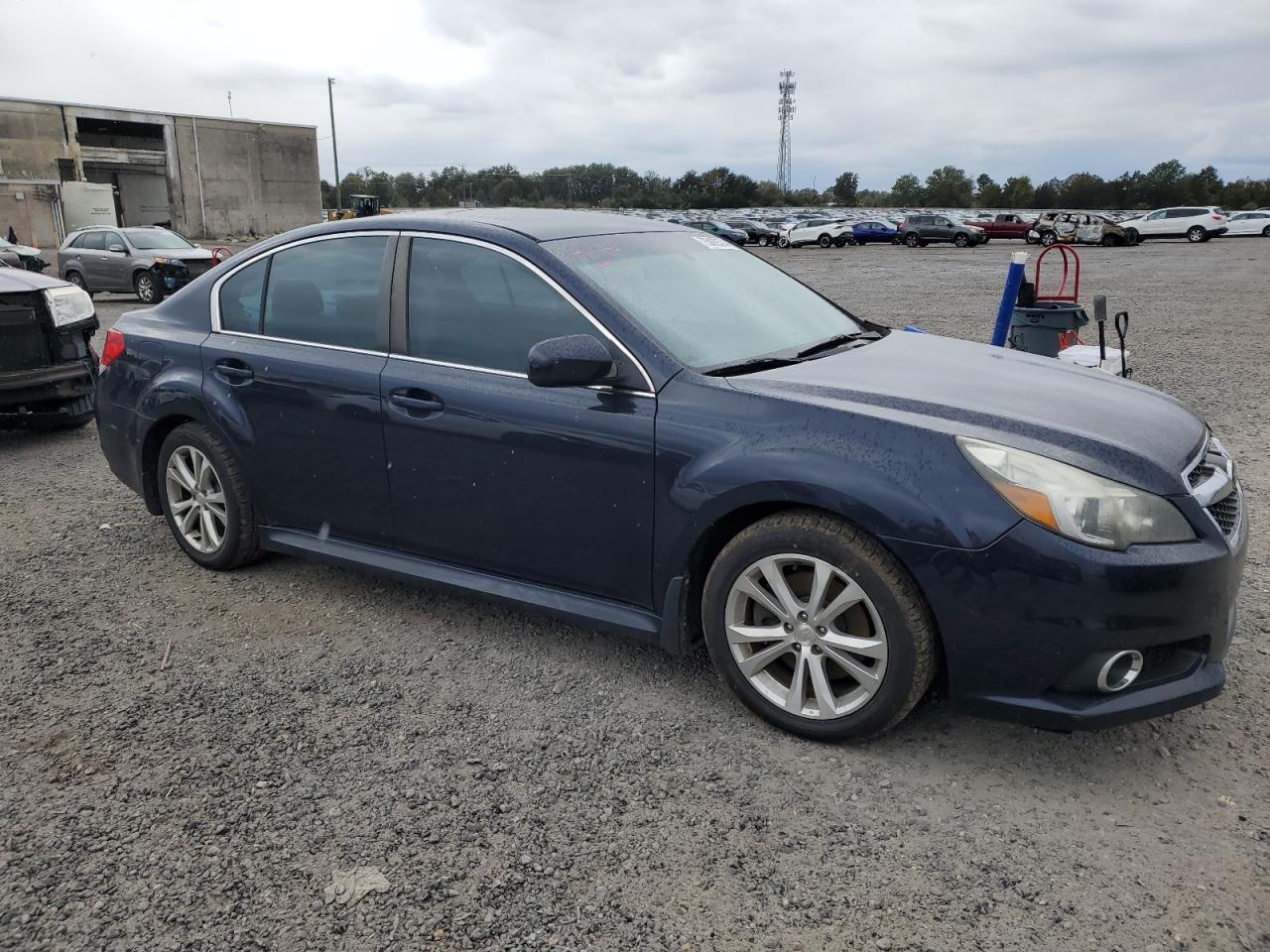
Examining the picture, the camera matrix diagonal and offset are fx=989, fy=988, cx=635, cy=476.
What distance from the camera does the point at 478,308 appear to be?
368cm

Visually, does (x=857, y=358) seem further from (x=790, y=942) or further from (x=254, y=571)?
(x=254, y=571)

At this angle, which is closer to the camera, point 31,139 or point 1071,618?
point 1071,618

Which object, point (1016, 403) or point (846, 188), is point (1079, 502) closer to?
point (1016, 403)

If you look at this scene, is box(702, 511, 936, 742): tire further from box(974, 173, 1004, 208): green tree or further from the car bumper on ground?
box(974, 173, 1004, 208): green tree

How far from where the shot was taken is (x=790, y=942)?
7.54 ft

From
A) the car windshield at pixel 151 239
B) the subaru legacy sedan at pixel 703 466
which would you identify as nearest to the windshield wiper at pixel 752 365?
the subaru legacy sedan at pixel 703 466

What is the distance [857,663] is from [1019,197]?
104876 millimetres

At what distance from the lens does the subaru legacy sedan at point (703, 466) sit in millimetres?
2730

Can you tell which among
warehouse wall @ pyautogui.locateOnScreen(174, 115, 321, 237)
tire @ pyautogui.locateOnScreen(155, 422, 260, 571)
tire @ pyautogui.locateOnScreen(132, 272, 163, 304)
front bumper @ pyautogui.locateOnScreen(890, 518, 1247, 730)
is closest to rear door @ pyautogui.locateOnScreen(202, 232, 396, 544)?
tire @ pyautogui.locateOnScreen(155, 422, 260, 571)

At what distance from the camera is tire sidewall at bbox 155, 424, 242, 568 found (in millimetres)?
4348

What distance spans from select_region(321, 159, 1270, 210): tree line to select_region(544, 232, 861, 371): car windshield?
248ft

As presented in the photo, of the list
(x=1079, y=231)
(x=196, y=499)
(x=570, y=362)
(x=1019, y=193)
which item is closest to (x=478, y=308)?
(x=570, y=362)

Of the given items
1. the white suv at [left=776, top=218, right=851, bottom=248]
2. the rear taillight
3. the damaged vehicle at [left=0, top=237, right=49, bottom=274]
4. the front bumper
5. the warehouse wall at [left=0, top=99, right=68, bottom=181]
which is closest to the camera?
the front bumper

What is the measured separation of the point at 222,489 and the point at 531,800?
2.35 meters
